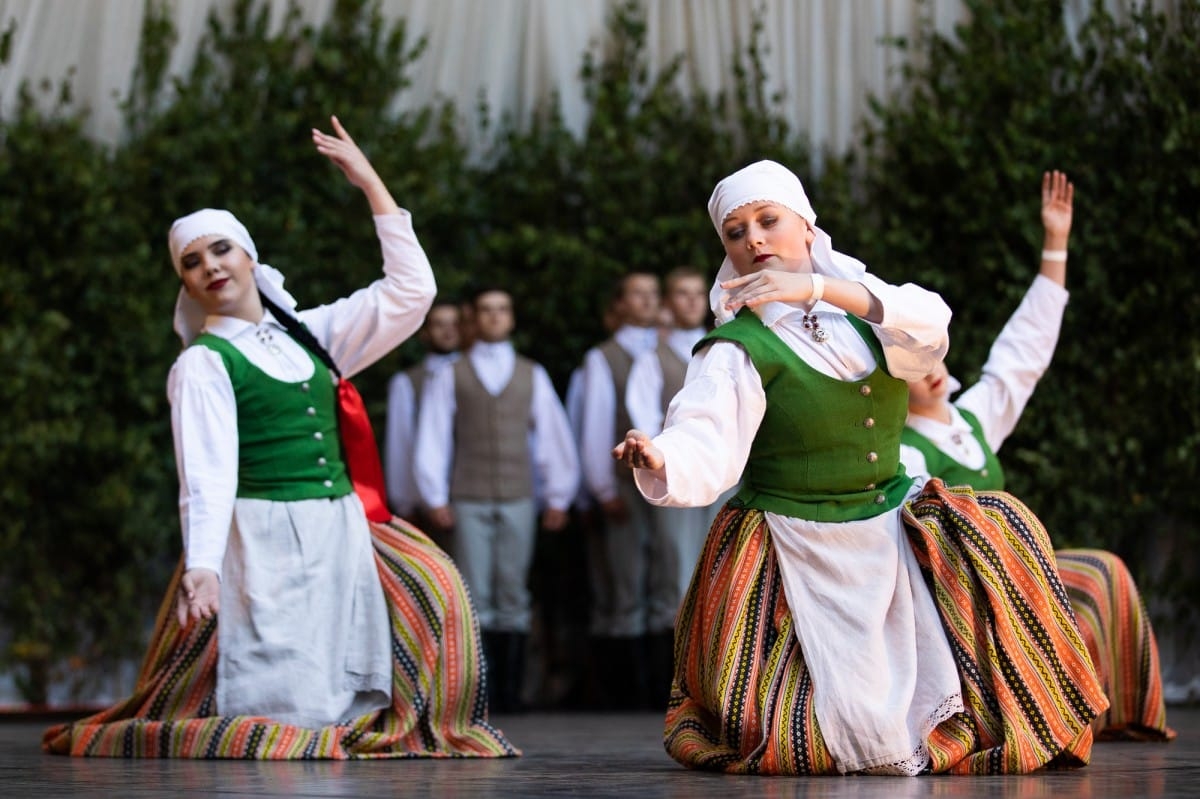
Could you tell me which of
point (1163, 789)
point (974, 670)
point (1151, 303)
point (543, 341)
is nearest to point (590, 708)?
point (543, 341)

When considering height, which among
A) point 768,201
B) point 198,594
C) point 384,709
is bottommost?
point 384,709

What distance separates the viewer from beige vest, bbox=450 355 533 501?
25.1 feet

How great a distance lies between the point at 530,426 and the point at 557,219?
1120mm

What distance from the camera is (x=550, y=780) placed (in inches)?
139

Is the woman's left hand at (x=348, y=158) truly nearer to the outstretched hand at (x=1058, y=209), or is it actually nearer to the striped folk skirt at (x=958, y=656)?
the striped folk skirt at (x=958, y=656)

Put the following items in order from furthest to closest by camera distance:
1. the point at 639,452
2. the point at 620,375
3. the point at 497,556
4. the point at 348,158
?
→ 1. the point at 620,375
2. the point at 497,556
3. the point at 348,158
4. the point at 639,452

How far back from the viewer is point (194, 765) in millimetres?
4117

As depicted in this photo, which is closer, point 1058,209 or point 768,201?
point 768,201

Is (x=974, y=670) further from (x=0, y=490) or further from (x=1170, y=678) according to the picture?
(x=0, y=490)

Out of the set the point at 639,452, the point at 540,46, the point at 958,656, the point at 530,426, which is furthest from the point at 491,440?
the point at 639,452

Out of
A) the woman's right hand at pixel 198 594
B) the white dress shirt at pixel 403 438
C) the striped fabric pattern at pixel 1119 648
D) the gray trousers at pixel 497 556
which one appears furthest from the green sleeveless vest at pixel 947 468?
the white dress shirt at pixel 403 438

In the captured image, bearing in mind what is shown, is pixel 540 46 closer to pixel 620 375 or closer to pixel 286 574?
pixel 620 375

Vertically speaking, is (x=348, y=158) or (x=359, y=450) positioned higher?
(x=348, y=158)

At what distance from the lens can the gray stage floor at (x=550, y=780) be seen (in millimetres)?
3137
